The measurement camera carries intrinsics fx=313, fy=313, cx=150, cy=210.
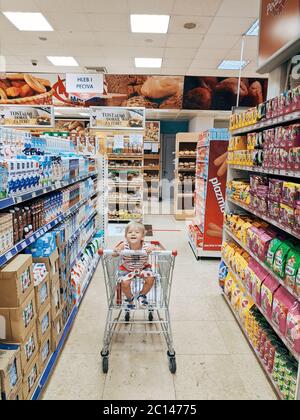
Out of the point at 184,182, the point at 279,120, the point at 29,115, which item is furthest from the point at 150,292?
the point at 184,182

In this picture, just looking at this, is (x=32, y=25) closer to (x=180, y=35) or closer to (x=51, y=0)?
(x=51, y=0)

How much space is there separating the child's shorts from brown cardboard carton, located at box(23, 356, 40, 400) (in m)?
0.85

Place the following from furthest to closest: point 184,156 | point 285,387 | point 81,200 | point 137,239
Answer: point 184,156, point 81,200, point 137,239, point 285,387

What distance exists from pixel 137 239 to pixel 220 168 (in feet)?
9.22

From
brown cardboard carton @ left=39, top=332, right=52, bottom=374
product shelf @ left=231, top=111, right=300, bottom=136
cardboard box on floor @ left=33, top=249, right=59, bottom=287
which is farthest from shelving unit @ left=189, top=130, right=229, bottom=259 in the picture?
brown cardboard carton @ left=39, top=332, right=52, bottom=374

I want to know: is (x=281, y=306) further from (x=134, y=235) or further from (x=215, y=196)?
(x=215, y=196)

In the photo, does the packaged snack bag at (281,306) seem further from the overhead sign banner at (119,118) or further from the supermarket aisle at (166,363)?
the overhead sign banner at (119,118)

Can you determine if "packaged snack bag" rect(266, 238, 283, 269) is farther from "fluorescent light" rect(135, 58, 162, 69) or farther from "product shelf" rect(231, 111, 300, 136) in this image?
"fluorescent light" rect(135, 58, 162, 69)

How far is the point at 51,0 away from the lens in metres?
5.15

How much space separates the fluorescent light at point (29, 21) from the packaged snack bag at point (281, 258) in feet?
19.4

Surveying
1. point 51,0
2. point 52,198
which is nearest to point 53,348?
point 52,198

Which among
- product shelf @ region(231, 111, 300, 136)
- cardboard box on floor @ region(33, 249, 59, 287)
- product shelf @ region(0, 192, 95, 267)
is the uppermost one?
product shelf @ region(231, 111, 300, 136)

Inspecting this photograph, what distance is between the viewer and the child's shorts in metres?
2.59

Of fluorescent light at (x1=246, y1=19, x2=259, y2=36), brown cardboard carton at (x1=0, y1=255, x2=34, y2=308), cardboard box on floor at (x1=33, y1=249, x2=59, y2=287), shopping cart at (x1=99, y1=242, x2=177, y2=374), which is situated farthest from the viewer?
fluorescent light at (x1=246, y1=19, x2=259, y2=36)
